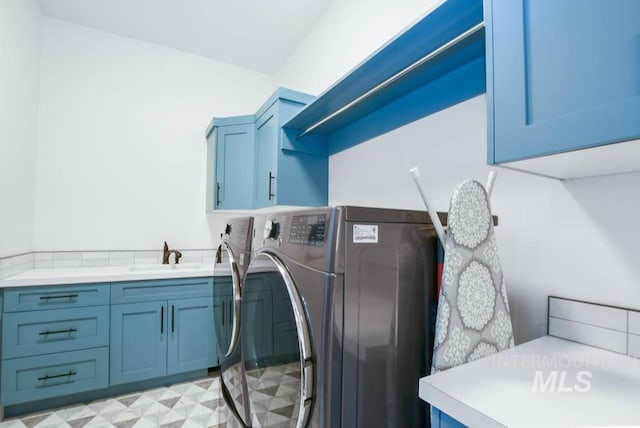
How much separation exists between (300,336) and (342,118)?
1.52 meters

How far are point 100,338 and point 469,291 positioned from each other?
2434 millimetres

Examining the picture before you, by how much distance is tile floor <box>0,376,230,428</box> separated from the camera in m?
1.95

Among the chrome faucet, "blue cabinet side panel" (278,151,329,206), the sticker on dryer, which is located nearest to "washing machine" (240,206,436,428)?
the sticker on dryer

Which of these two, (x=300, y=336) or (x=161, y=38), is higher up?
(x=161, y=38)

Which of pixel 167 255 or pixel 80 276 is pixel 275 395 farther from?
pixel 167 255

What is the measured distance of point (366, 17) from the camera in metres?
2.08

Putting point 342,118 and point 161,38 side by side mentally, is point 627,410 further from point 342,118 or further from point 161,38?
point 161,38

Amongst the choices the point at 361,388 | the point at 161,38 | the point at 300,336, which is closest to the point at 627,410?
the point at 361,388

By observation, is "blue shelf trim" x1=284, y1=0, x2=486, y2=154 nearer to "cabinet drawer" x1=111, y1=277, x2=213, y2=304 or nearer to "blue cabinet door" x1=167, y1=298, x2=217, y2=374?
"cabinet drawer" x1=111, y1=277, x2=213, y2=304

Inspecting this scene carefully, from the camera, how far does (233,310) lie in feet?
5.41

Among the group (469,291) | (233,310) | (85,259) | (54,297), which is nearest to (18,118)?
(85,259)

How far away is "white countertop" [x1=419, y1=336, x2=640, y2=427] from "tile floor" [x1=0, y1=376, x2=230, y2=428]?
164cm

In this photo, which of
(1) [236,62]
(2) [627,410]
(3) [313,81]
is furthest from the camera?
(1) [236,62]

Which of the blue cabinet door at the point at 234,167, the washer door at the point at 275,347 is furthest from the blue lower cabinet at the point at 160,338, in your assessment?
the washer door at the point at 275,347
